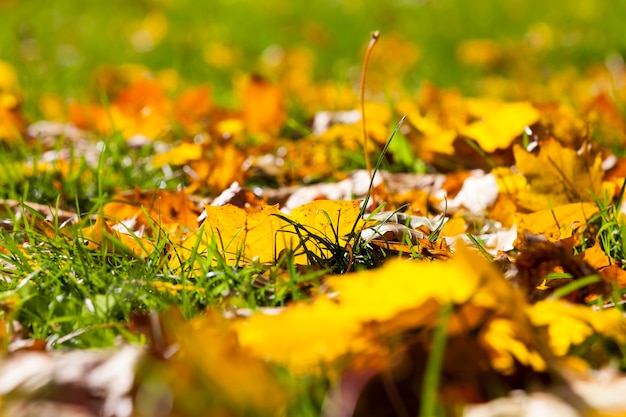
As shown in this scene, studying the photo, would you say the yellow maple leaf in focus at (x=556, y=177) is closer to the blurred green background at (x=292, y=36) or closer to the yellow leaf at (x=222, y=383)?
the yellow leaf at (x=222, y=383)

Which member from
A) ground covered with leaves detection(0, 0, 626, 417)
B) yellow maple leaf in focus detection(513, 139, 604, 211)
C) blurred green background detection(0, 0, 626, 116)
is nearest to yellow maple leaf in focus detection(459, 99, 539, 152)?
ground covered with leaves detection(0, 0, 626, 417)

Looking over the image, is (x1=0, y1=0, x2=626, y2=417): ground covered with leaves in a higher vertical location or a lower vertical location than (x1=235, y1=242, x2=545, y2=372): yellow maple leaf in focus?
lower

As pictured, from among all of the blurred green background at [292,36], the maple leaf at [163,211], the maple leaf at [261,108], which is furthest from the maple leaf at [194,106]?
the maple leaf at [163,211]

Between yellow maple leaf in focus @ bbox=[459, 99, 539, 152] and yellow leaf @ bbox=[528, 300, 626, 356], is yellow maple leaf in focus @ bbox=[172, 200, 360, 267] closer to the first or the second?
yellow leaf @ bbox=[528, 300, 626, 356]

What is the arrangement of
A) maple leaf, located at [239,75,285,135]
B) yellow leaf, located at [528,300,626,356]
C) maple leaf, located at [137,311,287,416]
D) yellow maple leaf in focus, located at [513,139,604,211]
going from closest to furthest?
maple leaf, located at [137,311,287,416], yellow leaf, located at [528,300,626,356], yellow maple leaf in focus, located at [513,139,604,211], maple leaf, located at [239,75,285,135]

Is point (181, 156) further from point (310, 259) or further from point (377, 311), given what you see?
point (377, 311)

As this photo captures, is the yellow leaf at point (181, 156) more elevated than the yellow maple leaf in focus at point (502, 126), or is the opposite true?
the yellow maple leaf in focus at point (502, 126)

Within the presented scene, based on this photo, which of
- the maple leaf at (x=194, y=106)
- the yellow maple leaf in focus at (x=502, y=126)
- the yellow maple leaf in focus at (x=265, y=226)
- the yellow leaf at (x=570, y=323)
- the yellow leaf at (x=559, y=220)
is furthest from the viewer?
the maple leaf at (x=194, y=106)
